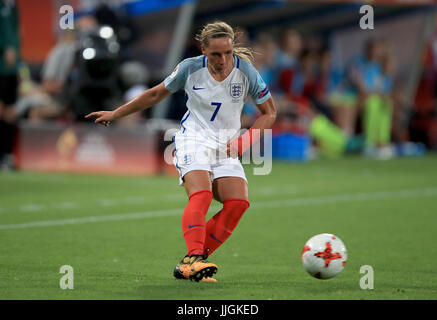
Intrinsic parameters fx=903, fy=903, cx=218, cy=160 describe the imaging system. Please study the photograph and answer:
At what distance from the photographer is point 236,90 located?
21.9 feet

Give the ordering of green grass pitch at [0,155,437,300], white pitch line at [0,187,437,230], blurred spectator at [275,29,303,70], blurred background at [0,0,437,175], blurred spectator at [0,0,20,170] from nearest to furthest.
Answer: green grass pitch at [0,155,437,300] < white pitch line at [0,187,437,230] < blurred background at [0,0,437,175] < blurred spectator at [0,0,20,170] < blurred spectator at [275,29,303,70]

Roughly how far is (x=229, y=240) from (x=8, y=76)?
338 inches

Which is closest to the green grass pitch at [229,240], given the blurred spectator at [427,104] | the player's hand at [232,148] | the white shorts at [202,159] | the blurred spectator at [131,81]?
the white shorts at [202,159]

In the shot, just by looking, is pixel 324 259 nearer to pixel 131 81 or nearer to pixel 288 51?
pixel 131 81

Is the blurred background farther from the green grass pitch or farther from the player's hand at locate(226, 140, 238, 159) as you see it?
the player's hand at locate(226, 140, 238, 159)

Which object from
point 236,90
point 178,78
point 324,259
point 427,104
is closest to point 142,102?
point 178,78

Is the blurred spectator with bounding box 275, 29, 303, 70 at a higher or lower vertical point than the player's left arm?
higher

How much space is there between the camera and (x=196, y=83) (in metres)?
6.66

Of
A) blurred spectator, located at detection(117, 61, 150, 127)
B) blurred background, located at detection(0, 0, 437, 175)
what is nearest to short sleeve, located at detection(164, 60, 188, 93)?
blurred background, located at detection(0, 0, 437, 175)

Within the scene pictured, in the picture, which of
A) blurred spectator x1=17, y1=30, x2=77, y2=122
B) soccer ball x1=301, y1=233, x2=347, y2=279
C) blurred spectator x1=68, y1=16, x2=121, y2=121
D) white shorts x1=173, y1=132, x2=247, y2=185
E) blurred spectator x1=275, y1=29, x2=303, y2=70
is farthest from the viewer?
blurred spectator x1=275, y1=29, x2=303, y2=70

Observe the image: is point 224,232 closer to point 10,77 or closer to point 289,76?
point 10,77

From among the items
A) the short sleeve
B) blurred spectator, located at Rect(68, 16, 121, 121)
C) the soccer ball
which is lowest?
the soccer ball

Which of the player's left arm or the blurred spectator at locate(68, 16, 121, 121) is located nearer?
the player's left arm

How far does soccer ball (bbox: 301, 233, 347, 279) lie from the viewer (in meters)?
6.33
